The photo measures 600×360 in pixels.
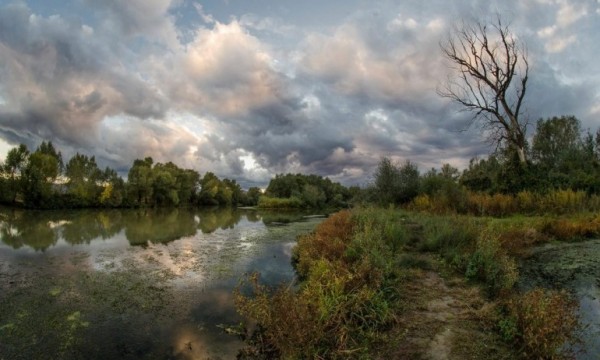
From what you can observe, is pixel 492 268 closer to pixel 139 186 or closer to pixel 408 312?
pixel 408 312

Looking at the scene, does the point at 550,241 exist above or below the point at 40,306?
above

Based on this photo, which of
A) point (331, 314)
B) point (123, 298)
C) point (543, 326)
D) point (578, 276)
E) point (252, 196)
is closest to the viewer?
point (543, 326)

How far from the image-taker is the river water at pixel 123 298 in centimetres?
573

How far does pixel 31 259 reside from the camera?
41.3 ft

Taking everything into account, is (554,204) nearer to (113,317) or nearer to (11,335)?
(113,317)

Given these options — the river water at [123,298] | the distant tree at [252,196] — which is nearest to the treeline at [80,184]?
the distant tree at [252,196]

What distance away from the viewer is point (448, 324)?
5.55 meters

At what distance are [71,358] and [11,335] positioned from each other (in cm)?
166

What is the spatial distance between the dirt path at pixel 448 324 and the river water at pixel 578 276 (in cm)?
118

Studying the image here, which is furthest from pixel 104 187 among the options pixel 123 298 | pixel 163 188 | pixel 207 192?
pixel 123 298

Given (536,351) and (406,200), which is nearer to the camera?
(536,351)

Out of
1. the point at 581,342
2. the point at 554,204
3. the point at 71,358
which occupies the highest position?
the point at 554,204

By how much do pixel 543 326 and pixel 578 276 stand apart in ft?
16.5

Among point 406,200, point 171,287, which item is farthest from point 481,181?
point 171,287
